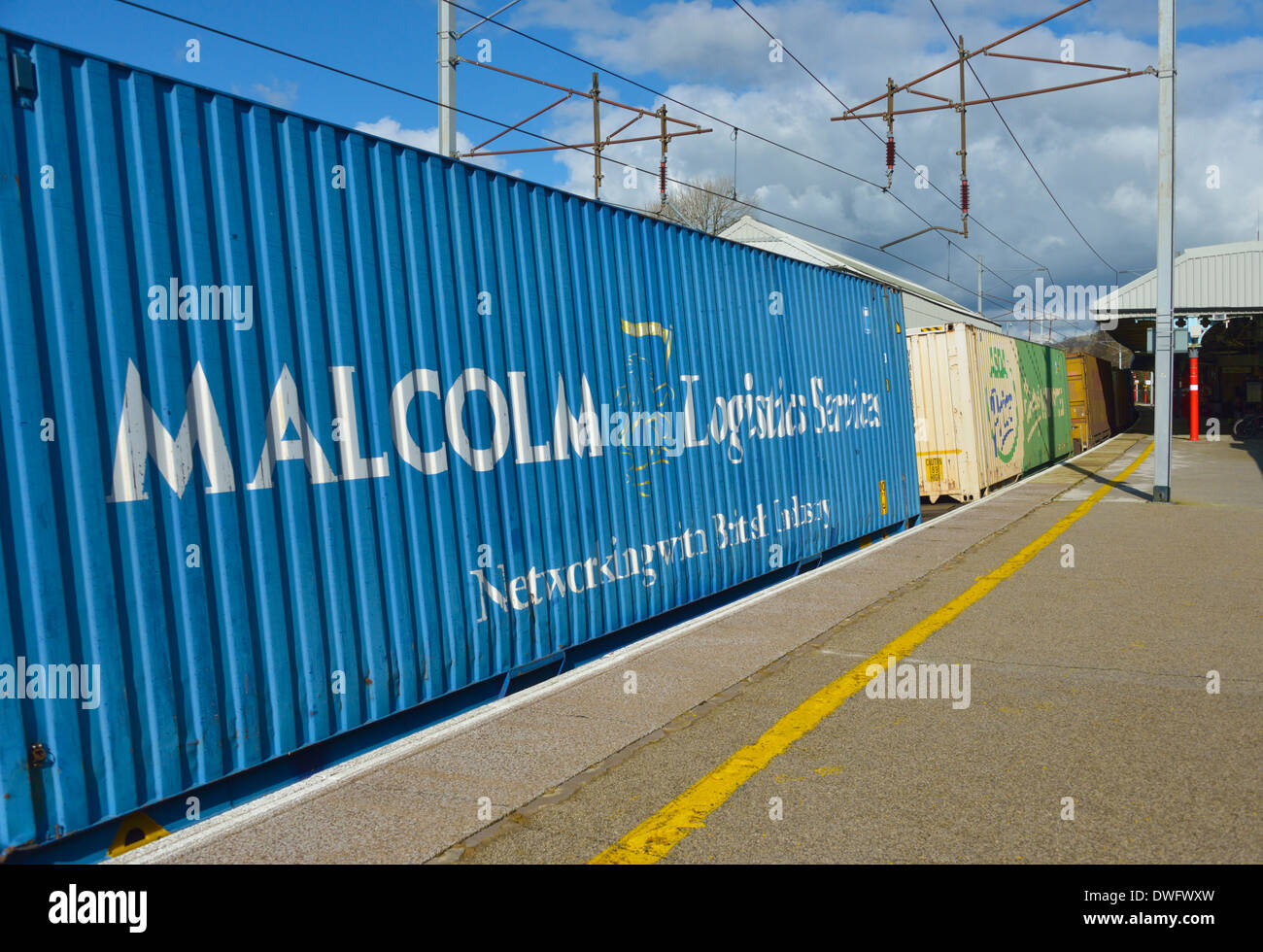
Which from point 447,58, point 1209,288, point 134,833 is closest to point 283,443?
A: point 134,833

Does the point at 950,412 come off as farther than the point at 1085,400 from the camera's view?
No

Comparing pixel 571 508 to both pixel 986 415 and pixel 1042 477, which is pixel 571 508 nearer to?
pixel 986 415

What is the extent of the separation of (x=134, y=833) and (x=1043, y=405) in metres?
21.3

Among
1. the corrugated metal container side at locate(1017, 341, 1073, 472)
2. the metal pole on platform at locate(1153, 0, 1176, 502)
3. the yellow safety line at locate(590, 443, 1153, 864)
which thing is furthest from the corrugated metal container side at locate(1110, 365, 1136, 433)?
the yellow safety line at locate(590, 443, 1153, 864)

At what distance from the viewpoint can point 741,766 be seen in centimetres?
398

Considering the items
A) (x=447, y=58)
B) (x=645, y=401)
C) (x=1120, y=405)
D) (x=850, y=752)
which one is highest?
(x=447, y=58)

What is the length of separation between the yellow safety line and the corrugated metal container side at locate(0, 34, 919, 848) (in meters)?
1.50

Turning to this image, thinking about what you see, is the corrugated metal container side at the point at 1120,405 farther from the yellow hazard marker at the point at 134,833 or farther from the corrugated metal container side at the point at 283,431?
the yellow hazard marker at the point at 134,833

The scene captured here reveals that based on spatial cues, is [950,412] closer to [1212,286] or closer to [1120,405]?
[1212,286]

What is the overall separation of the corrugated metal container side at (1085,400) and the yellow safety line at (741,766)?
883 inches

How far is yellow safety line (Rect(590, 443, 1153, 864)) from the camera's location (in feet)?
10.7

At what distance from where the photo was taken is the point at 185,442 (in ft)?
11.9

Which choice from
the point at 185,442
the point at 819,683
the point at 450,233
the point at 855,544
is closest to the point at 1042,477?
the point at 855,544

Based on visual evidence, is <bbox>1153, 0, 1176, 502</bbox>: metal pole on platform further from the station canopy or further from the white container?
the station canopy
